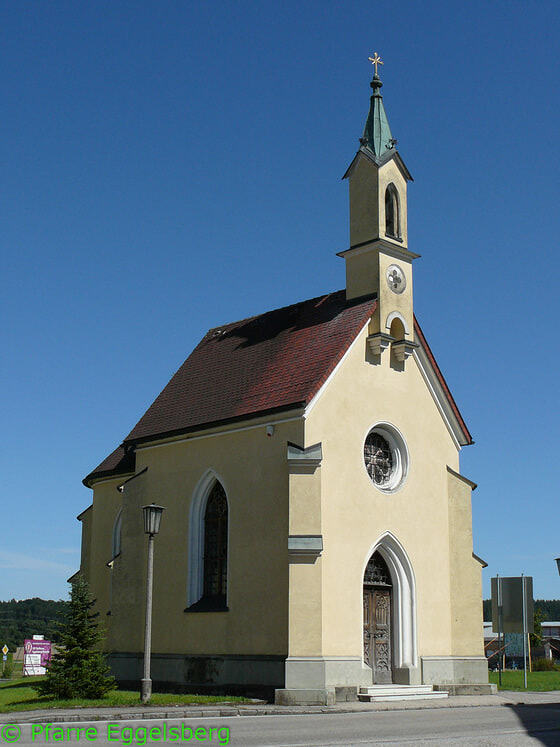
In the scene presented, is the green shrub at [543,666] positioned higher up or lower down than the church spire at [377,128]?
lower down

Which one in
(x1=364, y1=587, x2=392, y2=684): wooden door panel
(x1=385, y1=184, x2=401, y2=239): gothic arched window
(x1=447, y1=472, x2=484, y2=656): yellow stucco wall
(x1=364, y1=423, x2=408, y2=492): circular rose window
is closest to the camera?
(x1=364, y1=587, x2=392, y2=684): wooden door panel

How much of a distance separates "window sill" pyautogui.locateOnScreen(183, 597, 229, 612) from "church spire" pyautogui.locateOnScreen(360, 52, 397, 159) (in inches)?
568

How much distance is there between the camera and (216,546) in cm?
2730

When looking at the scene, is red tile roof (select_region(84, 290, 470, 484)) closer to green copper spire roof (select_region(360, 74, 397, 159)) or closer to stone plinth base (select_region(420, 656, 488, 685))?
green copper spire roof (select_region(360, 74, 397, 159))

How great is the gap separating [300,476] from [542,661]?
106 ft

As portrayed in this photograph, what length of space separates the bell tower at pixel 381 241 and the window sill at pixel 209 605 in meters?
8.60

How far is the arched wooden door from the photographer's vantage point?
25.5m

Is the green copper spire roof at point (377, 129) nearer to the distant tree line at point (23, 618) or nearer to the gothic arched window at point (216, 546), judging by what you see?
the gothic arched window at point (216, 546)

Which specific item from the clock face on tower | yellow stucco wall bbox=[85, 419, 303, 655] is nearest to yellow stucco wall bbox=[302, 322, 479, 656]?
yellow stucco wall bbox=[85, 419, 303, 655]

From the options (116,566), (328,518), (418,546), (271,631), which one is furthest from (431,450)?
(116,566)

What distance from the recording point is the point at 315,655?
75.5 feet

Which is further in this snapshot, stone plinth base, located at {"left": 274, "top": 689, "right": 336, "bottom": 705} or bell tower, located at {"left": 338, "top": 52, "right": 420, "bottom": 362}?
Answer: bell tower, located at {"left": 338, "top": 52, "right": 420, "bottom": 362}

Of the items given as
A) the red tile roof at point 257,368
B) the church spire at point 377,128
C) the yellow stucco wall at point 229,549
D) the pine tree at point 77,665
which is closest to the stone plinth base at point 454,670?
the yellow stucco wall at point 229,549

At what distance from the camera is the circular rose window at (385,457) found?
26781mm
